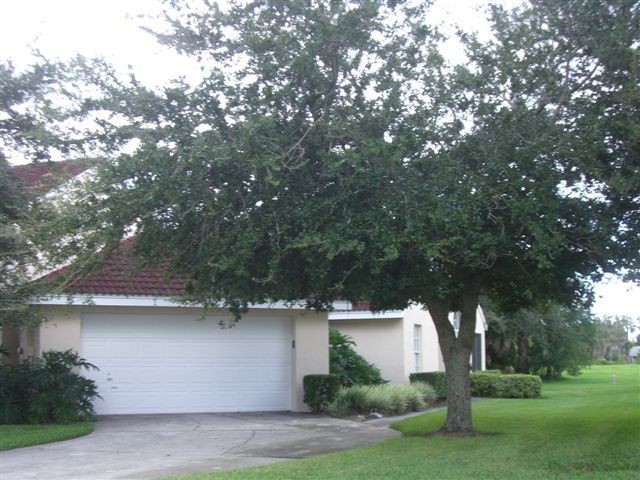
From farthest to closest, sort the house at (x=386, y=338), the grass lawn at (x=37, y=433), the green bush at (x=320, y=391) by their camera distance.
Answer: the house at (x=386, y=338) → the green bush at (x=320, y=391) → the grass lawn at (x=37, y=433)

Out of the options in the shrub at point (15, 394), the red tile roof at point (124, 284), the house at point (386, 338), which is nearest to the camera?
the shrub at point (15, 394)

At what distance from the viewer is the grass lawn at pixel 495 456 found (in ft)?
34.7

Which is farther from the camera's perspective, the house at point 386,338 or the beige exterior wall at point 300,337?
the house at point 386,338

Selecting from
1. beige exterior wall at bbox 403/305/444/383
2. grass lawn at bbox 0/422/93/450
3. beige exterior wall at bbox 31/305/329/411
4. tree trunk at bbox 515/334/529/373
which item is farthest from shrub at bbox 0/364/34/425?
tree trunk at bbox 515/334/529/373

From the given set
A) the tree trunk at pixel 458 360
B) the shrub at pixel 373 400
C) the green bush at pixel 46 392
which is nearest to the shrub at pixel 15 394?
the green bush at pixel 46 392

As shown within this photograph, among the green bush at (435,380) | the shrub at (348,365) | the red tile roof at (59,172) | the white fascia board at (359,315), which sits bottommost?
the green bush at (435,380)

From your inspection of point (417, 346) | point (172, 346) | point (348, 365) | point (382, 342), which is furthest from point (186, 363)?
point (417, 346)

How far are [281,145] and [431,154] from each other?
2.22m

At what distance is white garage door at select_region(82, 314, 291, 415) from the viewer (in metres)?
18.5

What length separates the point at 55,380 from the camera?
1662cm

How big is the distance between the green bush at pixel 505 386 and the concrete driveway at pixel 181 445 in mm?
10638

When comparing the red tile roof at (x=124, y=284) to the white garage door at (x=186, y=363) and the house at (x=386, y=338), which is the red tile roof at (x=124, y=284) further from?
the house at (x=386, y=338)

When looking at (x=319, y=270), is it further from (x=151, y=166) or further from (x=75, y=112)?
(x=75, y=112)

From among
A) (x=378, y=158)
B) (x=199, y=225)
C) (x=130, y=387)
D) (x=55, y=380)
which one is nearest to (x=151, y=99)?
(x=199, y=225)
